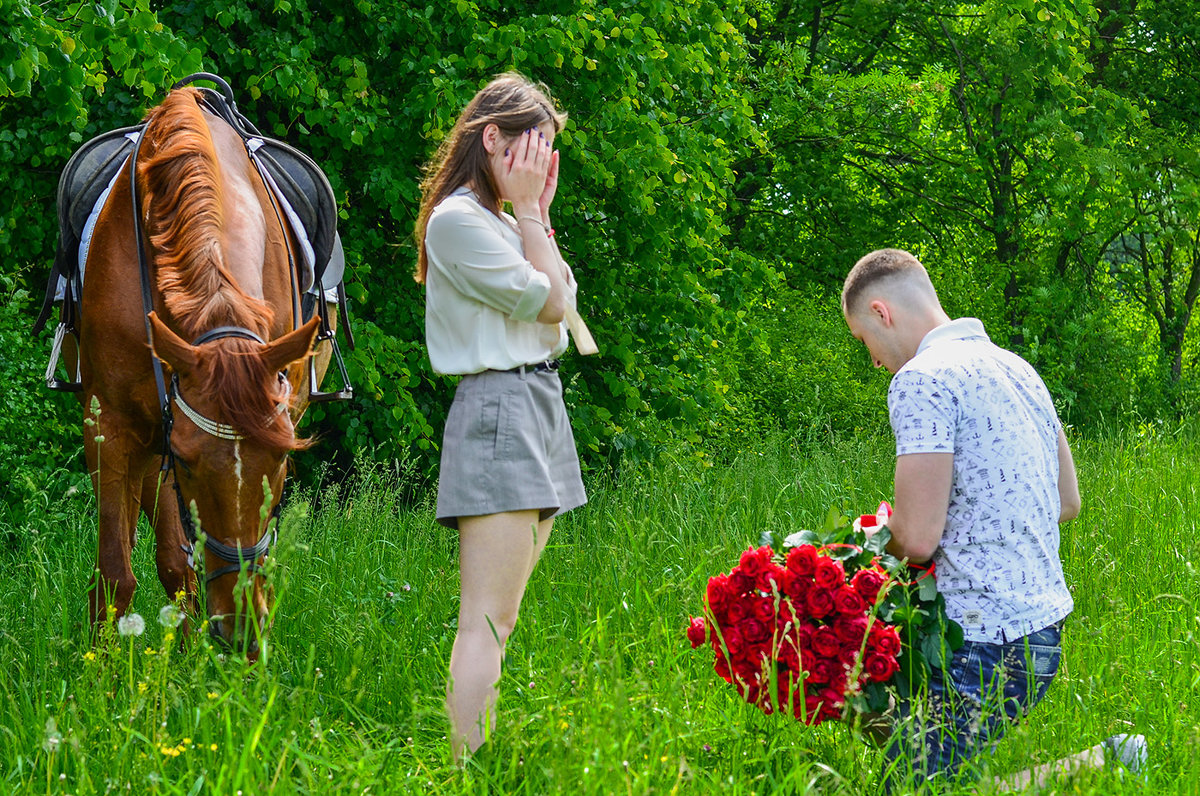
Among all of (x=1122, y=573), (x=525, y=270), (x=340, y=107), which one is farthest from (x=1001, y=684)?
(x=340, y=107)

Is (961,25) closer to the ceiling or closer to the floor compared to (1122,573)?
closer to the ceiling

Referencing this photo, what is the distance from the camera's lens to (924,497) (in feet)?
9.36

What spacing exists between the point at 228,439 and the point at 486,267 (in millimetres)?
967

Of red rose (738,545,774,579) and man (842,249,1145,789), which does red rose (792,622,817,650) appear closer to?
red rose (738,545,774,579)

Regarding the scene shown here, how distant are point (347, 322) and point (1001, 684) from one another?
13.4 feet

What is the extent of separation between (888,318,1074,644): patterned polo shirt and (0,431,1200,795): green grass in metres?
0.34

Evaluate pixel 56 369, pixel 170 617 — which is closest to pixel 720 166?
pixel 56 369

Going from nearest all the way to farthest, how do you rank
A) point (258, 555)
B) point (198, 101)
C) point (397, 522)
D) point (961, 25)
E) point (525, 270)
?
point (525, 270), point (258, 555), point (198, 101), point (397, 522), point (961, 25)

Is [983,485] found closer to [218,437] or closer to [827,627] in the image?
[827,627]

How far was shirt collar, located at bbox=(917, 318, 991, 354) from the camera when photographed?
3031 mm

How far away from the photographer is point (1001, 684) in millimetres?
2664

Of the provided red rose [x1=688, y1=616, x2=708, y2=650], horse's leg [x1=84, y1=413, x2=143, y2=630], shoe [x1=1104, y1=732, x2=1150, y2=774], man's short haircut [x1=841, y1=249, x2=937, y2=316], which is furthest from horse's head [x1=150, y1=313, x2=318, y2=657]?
shoe [x1=1104, y1=732, x2=1150, y2=774]

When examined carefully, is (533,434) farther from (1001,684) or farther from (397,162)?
(397,162)

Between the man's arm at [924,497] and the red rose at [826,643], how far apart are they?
285mm
